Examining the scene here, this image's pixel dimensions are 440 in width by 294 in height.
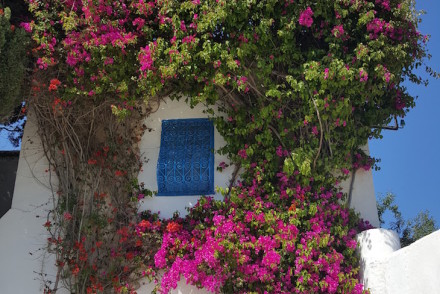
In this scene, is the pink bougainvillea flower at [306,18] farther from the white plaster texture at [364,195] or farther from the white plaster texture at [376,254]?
the white plaster texture at [376,254]

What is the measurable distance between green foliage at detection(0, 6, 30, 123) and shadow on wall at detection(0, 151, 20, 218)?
130 inches

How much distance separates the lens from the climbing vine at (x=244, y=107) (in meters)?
5.63

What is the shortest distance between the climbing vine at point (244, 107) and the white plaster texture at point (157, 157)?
0.14 m

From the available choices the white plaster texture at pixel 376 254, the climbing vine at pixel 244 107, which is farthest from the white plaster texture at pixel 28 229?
the white plaster texture at pixel 376 254

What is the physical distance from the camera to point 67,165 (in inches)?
Answer: 263

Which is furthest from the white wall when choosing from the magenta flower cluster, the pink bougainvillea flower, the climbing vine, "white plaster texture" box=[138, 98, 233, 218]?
the pink bougainvillea flower

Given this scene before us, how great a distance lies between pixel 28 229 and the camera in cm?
650

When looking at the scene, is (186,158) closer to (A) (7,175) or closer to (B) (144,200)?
(B) (144,200)

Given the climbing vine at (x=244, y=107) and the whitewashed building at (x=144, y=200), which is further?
the whitewashed building at (x=144, y=200)

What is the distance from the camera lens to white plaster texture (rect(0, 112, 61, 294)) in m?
6.30

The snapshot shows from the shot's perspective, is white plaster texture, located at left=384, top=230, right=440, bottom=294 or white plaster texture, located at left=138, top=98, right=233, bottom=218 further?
white plaster texture, located at left=138, top=98, right=233, bottom=218

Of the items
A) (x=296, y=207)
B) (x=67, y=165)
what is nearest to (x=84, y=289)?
(x=67, y=165)

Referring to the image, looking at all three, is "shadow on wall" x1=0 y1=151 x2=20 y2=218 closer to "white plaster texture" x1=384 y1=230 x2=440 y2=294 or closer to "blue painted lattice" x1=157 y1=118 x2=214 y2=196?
"blue painted lattice" x1=157 y1=118 x2=214 y2=196

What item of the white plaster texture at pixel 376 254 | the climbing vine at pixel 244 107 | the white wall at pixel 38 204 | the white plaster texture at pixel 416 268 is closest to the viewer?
the white plaster texture at pixel 416 268
